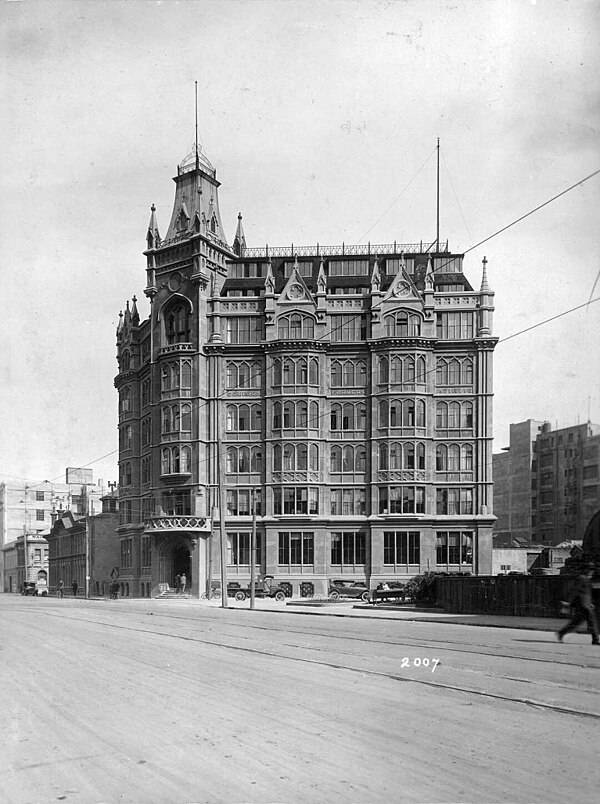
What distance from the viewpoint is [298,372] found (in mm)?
64562

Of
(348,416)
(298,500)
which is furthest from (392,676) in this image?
(348,416)

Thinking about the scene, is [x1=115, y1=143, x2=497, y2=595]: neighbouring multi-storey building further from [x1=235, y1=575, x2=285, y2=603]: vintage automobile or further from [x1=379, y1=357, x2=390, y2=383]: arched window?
[x1=235, y1=575, x2=285, y2=603]: vintage automobile

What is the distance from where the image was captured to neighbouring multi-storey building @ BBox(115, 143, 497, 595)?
6350 cm

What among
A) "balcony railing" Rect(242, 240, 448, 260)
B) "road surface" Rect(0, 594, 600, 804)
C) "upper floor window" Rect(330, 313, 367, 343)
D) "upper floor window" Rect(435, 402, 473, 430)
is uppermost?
"balcony railing" Rect(242, 240, 448, 260)

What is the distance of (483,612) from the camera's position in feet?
97.5

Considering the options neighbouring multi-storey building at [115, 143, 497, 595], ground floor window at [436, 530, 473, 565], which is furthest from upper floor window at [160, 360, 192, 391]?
ground floor window at [436, 530, 473, 565]

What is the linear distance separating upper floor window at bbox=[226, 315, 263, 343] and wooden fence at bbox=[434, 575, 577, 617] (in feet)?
118

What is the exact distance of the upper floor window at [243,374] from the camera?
216 ft

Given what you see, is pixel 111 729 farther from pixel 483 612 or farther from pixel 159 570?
pixel 159 570

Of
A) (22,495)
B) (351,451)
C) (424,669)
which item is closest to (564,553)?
(351,451)

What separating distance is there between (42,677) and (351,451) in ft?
166

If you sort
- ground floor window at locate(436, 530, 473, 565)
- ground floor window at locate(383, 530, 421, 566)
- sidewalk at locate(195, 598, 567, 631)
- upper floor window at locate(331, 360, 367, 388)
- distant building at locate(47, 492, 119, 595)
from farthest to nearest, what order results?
distant building at locate(47, 492, 119, 595) → upper floor window at locate(331, 360, 367, 388) → ground floor window at locate(436, 530, 473, 565) → ground floor window at locate(383, 530, 421, 566) → sidewalk at locate(195, 598, 567, 631)

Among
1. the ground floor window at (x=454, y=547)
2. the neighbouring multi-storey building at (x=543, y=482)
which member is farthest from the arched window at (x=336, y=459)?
the neighbouring multi-storey building at (x=543, y=482)

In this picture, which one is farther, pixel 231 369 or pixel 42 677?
pixel 231 369
